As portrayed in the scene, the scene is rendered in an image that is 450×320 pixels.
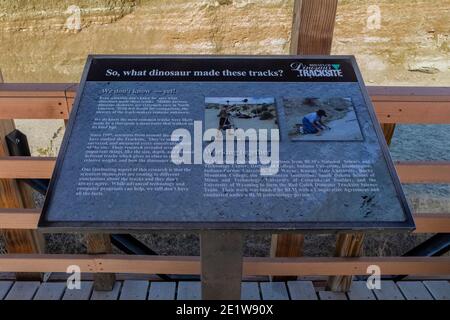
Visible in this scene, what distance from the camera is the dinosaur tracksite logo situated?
1390 millimetres

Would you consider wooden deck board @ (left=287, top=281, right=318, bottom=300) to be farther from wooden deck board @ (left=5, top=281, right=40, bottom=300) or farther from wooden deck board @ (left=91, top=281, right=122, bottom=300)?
wooden deck board @ (left=5, top=281, right=40, bottom=300)

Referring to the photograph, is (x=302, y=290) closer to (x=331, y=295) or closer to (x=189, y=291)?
(x=331, y=295)

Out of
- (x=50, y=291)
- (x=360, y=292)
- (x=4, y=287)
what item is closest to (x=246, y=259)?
(x=360, y=292)

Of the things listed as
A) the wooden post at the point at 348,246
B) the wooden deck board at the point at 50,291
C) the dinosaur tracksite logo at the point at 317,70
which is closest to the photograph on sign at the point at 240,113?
the dinosaur tracksite logo at the point at 317,70

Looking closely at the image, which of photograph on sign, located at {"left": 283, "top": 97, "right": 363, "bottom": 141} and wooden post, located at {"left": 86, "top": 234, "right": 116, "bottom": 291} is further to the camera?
wooden post, located at {"left": 86, "top": 234, "right": 116, "bottom": 291}

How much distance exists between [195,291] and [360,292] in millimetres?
819

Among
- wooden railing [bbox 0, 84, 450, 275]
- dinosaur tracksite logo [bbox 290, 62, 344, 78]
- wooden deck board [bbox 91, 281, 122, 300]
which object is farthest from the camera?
wooden deck board [bbox 91, 281, 122, 300]

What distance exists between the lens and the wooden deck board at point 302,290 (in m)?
2.11

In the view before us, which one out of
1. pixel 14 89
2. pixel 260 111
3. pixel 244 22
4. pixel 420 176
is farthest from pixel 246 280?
pixel 244 22

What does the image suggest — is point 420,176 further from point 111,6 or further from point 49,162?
point 111,6

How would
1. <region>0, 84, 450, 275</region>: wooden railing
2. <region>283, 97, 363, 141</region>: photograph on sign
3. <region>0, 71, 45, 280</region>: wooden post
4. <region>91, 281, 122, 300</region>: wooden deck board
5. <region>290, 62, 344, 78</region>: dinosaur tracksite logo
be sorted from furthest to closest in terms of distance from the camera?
<region>91, 281, 122, 300</region>: wooden deck board
<region>0, 71, 45, 280</region>: wooden post
<region>0, 84, 450, 275</region>: wooden railing
<region>290, 62, 344, 78</region>: dinosaur tracksite logo
<region>283, 97, 363, 141</region>: photograph on sign

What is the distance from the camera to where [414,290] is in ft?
7.08

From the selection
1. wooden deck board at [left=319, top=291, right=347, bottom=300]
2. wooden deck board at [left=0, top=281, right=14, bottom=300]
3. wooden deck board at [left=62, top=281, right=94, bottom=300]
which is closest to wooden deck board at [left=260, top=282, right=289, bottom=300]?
wooden deck board at [left=319, top=291, right=347, bottom=300]

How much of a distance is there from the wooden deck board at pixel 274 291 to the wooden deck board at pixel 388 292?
453 millimetres
